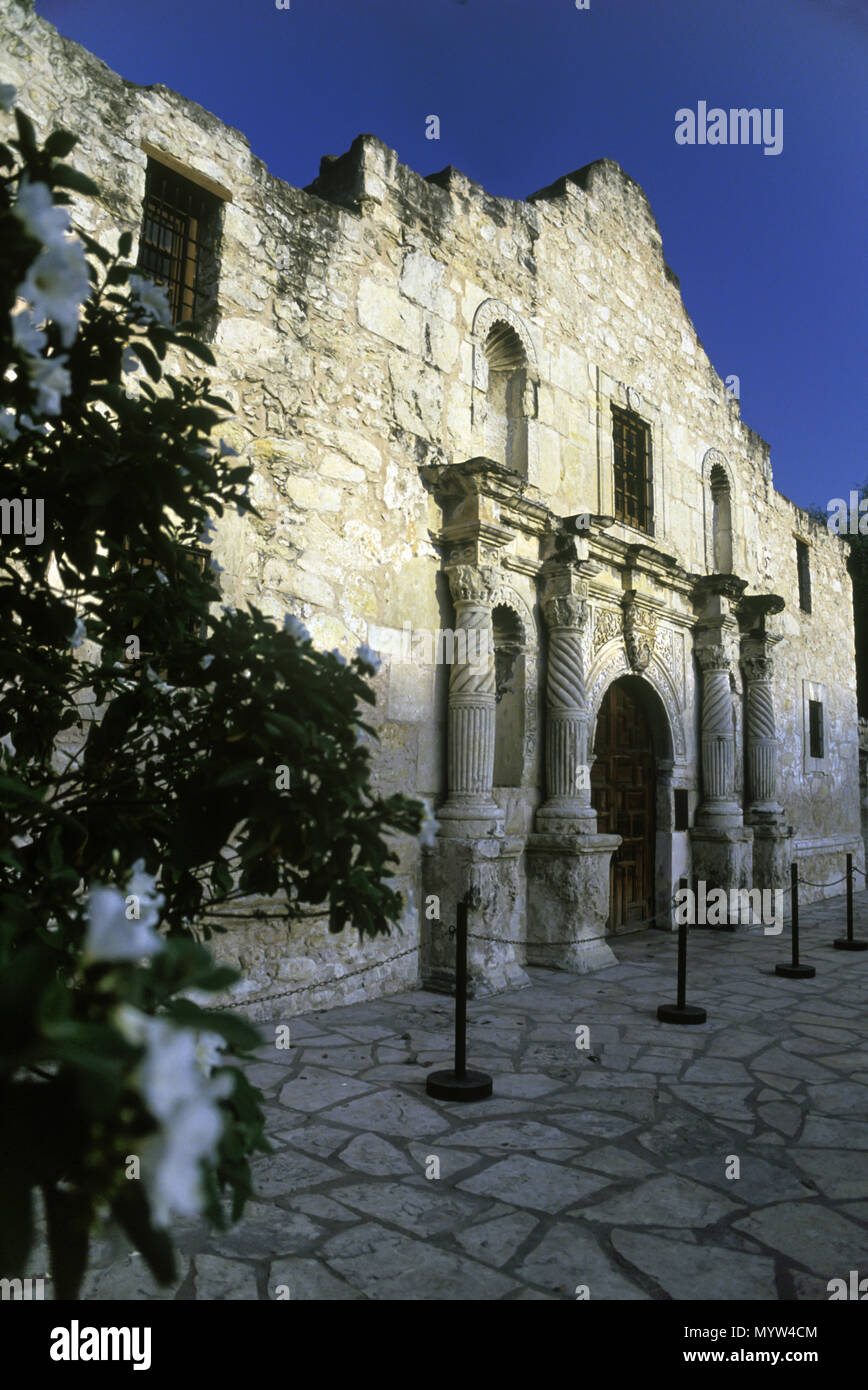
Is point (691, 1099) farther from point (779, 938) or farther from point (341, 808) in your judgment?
point (779, 938)

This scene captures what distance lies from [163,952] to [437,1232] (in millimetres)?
2454

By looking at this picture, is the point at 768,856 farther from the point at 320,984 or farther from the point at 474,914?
the point at 320,984

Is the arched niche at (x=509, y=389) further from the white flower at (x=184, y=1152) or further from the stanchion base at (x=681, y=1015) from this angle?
the white flower at (x=184, y=1152)

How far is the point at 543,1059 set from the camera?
4.58 m

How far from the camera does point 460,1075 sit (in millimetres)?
4086

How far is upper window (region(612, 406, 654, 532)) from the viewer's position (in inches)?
348

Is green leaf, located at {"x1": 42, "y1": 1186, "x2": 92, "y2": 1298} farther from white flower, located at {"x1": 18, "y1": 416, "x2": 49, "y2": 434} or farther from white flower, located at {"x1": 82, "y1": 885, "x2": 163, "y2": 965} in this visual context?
white flower, located at {"x1": 18, "y1": 416, "x2": 49, "y2": 434}

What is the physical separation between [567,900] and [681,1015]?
1.65m

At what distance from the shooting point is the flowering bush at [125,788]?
732 mm

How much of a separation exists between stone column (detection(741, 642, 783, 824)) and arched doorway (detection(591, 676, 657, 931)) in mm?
1960

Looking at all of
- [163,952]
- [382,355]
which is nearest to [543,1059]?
[163,952]

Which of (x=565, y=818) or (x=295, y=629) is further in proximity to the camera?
(x=565, y=818)

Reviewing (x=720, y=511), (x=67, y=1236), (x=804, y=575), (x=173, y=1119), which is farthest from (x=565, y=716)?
(x=804, y=575)

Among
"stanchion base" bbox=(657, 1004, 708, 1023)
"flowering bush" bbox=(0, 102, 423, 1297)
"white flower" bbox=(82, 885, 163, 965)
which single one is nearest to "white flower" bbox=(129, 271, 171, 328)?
"flowering bush" bbox=(0, 102, 423, 1297)
